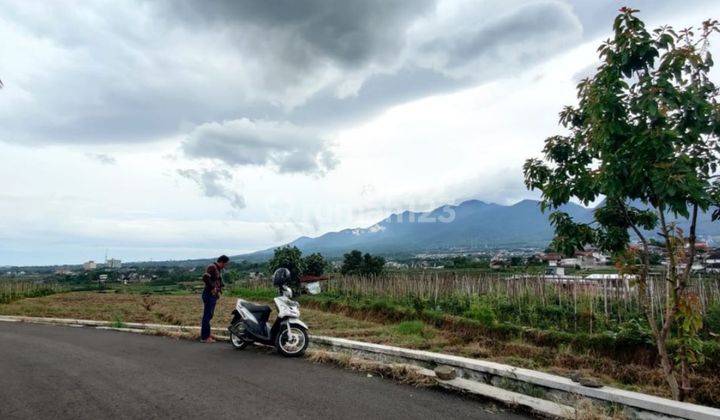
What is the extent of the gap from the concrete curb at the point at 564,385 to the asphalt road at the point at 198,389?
1.75 ft

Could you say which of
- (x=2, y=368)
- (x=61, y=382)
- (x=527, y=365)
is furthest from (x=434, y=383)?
(x=2, y=368)

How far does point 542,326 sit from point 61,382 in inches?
366

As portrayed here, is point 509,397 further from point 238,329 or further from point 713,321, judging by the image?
point 713,321

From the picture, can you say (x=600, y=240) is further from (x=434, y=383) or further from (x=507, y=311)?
(x=507, y=311)

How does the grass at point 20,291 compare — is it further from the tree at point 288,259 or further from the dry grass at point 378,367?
the dry grass at point 378,367

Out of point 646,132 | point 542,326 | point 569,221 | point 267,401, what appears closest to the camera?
point 646,132

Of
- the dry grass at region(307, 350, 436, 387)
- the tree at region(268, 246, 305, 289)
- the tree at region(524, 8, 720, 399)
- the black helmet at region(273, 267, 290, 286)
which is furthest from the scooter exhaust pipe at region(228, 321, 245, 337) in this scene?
the tree at region(268, 246, 305, 289)

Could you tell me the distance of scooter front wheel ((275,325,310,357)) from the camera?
7.01m

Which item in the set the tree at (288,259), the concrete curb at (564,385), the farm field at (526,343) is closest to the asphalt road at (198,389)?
the concrete curb at (564,385)

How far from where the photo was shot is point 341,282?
24656 millimetres

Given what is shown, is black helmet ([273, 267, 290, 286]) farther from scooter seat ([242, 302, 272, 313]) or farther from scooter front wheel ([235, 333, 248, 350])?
scooter front wheel ([235, 333, 248, 350])

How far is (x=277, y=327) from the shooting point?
725 centimetres

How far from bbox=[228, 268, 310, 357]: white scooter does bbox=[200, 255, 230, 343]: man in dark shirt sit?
87 cm

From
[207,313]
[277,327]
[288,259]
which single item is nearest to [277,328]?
[277,327]
